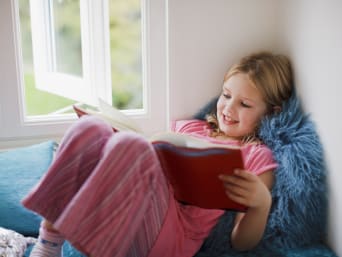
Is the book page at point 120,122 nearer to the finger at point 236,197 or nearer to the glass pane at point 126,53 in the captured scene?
the finger at point 236,197

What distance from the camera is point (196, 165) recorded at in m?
0.91

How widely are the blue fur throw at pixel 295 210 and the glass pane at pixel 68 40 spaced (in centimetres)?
88

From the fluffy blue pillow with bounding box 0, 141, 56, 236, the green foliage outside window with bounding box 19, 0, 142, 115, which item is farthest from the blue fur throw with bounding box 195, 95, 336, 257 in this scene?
the green foliage outside window with bounding box 19, 0, 142, 115

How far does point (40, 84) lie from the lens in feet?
5.60

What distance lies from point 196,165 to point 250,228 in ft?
0.98

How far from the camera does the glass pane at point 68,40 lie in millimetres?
1686

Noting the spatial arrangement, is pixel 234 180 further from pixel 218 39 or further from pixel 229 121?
pixel 218 39

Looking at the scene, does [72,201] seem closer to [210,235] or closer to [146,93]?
[210,235]

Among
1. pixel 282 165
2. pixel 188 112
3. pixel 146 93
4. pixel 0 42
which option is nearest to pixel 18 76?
pixel 0 42

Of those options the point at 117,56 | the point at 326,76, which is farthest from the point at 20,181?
the point at 326,76

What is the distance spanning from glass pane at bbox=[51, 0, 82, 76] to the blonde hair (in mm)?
660

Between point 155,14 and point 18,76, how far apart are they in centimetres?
53

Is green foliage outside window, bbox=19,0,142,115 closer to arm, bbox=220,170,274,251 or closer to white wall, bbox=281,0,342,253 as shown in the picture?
white wall, bbox=281,0,342,253

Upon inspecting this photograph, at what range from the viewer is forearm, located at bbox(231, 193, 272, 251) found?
3.50ft
